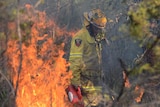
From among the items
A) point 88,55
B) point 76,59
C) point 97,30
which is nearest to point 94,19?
point 97,30

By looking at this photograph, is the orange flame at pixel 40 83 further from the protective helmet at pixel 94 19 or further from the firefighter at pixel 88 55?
the protective helmet at pixel 94 19

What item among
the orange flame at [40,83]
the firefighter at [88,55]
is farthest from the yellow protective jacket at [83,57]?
the orange flame at [40,83]

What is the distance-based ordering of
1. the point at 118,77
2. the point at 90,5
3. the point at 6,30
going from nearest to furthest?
the point at 6,30, the point at 118,77, the point at 90,5

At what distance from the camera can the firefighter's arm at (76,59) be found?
244 inches

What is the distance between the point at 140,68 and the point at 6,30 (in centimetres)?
133

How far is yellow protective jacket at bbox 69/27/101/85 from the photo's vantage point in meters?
6.22

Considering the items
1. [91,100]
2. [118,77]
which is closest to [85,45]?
[91,100]

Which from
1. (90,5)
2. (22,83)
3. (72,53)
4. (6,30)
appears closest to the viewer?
(6,30)

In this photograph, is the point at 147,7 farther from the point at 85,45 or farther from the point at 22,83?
the point at 22,83

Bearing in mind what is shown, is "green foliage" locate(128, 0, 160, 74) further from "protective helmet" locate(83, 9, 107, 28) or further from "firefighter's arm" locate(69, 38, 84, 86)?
"protective helmet" locate(83, 9, 107, 28)

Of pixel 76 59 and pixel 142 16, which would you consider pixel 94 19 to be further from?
pixel 142 16

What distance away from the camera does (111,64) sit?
10.4 m

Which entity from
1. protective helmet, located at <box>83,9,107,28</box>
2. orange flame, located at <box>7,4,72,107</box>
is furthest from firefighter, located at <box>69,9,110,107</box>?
orange flame, located at <box>7,4,72,107</box>

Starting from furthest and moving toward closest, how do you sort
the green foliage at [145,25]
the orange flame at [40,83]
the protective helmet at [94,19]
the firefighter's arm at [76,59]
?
the orange flame at [40,83]
the protective helmet at [94,19]
the firefighter's arm at [76,59]
the green foliage at [145,25]
